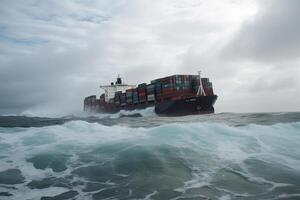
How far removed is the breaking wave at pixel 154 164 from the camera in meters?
6.67

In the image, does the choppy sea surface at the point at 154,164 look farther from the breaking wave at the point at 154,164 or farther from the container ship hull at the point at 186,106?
the container ship hull at the point at 186,106

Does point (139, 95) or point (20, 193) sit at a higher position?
point (139, 95)

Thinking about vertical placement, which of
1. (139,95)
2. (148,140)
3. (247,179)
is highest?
(139,95)

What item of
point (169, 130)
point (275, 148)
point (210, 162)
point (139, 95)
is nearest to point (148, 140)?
point (169, 130)

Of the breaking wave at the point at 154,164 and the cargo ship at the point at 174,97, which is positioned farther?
the cargo ship at the point at 174,97

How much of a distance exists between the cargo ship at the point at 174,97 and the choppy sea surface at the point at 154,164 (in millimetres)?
38778

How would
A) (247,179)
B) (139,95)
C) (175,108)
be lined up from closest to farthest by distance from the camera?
(247,179) < (175,108) < (139,95)

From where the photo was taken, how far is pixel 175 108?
176 ft

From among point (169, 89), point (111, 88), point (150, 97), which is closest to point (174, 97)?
point (169, 89)

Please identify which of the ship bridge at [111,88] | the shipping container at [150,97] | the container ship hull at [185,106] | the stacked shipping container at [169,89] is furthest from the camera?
the ship bridge at [111,88]

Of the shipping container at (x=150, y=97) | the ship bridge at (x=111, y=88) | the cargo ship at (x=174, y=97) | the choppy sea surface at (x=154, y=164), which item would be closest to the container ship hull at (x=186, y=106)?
the cargo ship at (x=174, y=97)

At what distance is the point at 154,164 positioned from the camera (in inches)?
350

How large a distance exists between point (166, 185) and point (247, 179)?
8.07 ft

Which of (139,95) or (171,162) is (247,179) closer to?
(171,162)
